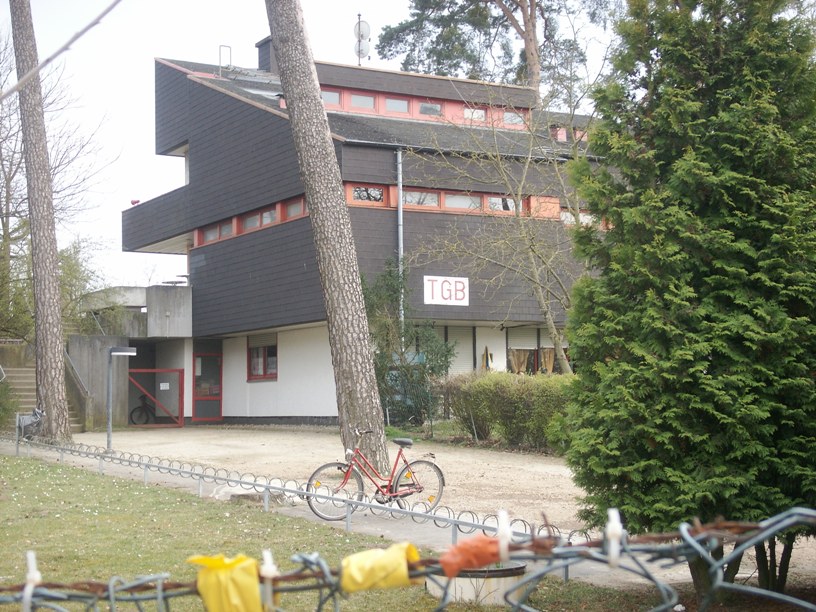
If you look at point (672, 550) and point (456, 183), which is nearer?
point (672, 550)

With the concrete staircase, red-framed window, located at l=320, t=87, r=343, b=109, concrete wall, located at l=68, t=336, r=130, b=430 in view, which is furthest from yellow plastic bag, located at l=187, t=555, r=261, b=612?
red-framed window, located at l=320, t=87, r=343, b=109

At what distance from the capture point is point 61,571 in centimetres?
796

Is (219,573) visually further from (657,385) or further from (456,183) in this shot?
(456,183)

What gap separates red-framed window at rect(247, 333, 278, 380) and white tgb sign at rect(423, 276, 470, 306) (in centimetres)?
720

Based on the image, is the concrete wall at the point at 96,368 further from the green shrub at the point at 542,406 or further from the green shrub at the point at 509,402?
the green shrub at the point at 542,406

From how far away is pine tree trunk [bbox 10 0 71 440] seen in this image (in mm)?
21875

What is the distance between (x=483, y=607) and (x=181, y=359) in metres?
30.2

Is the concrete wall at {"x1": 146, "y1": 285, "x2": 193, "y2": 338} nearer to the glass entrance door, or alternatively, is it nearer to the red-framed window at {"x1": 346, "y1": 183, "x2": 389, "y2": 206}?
the glass entrance door

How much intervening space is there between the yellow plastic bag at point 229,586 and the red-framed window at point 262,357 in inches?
1231

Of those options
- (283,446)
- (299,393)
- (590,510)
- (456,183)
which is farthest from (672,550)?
(299,393)

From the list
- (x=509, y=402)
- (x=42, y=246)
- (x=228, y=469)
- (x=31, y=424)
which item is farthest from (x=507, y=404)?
(x=42, y=246)

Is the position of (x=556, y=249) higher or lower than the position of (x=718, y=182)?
higher

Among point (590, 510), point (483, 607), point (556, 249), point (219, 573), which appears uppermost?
point (556, 249)

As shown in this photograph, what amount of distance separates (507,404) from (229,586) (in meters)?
20.6
